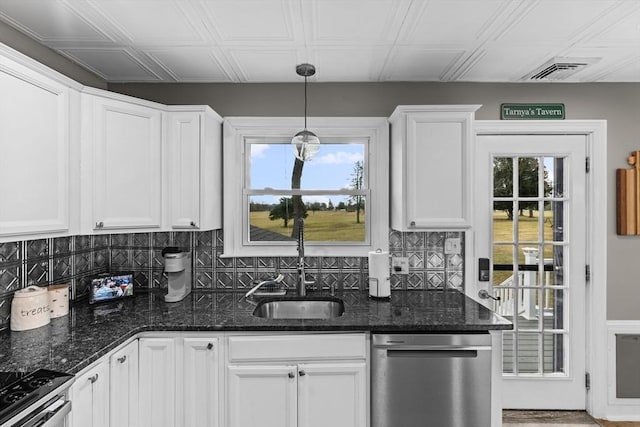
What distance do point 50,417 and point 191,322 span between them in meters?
0.77

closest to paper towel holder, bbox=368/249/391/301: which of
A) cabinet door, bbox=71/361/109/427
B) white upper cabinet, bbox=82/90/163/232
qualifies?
white upper cabinet, bbox=82/90/163/232

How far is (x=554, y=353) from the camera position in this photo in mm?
2775

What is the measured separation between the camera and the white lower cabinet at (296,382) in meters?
1.98

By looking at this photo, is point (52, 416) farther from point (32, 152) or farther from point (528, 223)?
point (528, 223)

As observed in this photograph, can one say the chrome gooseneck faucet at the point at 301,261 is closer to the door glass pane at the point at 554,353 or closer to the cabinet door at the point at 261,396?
the cabinet door at the point at 261,396

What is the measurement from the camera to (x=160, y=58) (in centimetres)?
233

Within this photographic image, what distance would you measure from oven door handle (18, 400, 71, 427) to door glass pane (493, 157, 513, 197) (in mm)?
2710

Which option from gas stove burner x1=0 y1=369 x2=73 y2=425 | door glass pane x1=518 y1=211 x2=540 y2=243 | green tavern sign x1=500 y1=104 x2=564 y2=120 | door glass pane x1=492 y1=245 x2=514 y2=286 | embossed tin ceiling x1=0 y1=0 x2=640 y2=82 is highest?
embossed tin ceiling x1=0 y1=0 x2=640 y2=82

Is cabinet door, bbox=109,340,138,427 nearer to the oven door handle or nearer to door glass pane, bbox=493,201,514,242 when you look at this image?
the oven door handle

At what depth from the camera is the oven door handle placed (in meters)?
1.23

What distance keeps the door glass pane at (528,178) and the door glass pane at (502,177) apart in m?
0.06

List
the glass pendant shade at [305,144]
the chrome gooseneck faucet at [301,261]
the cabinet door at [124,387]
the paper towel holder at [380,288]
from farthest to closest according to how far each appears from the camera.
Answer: the chrome gooseneck faucet at [301,261]
the paper towel holder at [380,288]
the glass pendant shade at [305,144]
the cabinet door at [124,387]

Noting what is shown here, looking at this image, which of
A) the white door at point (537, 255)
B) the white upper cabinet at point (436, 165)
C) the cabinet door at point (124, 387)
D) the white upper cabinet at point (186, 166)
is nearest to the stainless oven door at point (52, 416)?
the cabinet door at point (124, 387)

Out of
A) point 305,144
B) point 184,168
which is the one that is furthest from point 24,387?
point 305,144
